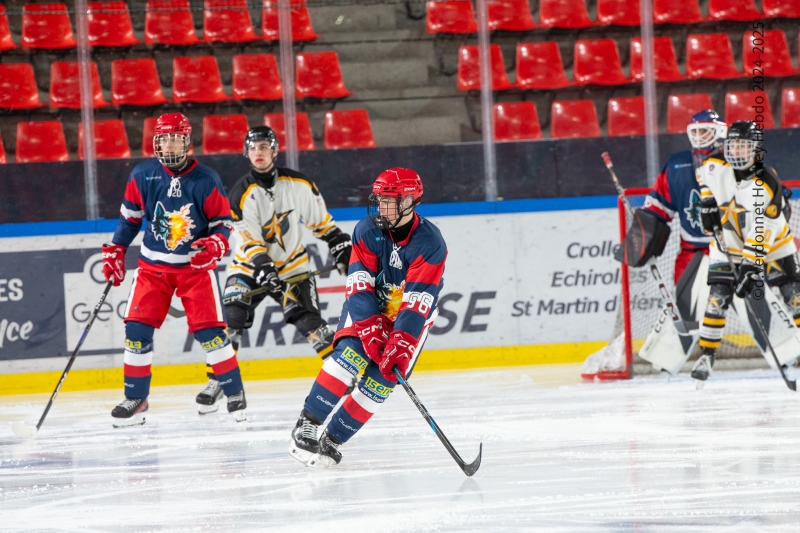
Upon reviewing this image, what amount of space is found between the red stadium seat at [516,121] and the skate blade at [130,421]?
3.18 meters

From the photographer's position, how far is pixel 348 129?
22.6ft

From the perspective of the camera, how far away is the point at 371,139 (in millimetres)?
6887

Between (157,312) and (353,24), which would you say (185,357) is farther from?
(353,24)

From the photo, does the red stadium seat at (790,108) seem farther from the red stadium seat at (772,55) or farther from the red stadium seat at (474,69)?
the red stadium seat at (474,69)

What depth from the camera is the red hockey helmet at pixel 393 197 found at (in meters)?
3.12

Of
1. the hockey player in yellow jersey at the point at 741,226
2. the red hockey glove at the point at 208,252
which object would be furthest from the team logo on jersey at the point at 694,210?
the red hockey glove at the point at 208,252

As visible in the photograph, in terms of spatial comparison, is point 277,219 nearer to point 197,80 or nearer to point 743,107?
point 197,80

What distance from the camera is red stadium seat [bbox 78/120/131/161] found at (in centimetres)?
610

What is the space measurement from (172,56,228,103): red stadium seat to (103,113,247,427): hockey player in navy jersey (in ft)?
8.49

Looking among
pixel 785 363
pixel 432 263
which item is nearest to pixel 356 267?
pixel 432 263

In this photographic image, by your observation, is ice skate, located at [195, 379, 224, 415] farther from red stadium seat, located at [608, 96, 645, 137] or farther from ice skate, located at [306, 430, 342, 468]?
red stadium seat, located at [608, 96, 645, 137]

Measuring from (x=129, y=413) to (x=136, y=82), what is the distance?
317 cm

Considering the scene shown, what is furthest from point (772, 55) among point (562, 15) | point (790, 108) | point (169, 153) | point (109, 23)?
point (169, 153)

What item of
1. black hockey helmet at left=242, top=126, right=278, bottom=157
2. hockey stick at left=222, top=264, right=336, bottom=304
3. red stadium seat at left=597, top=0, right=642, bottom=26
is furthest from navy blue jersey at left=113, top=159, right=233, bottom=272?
red stadium seat at left=597, top=0, right=642, bottom=26
